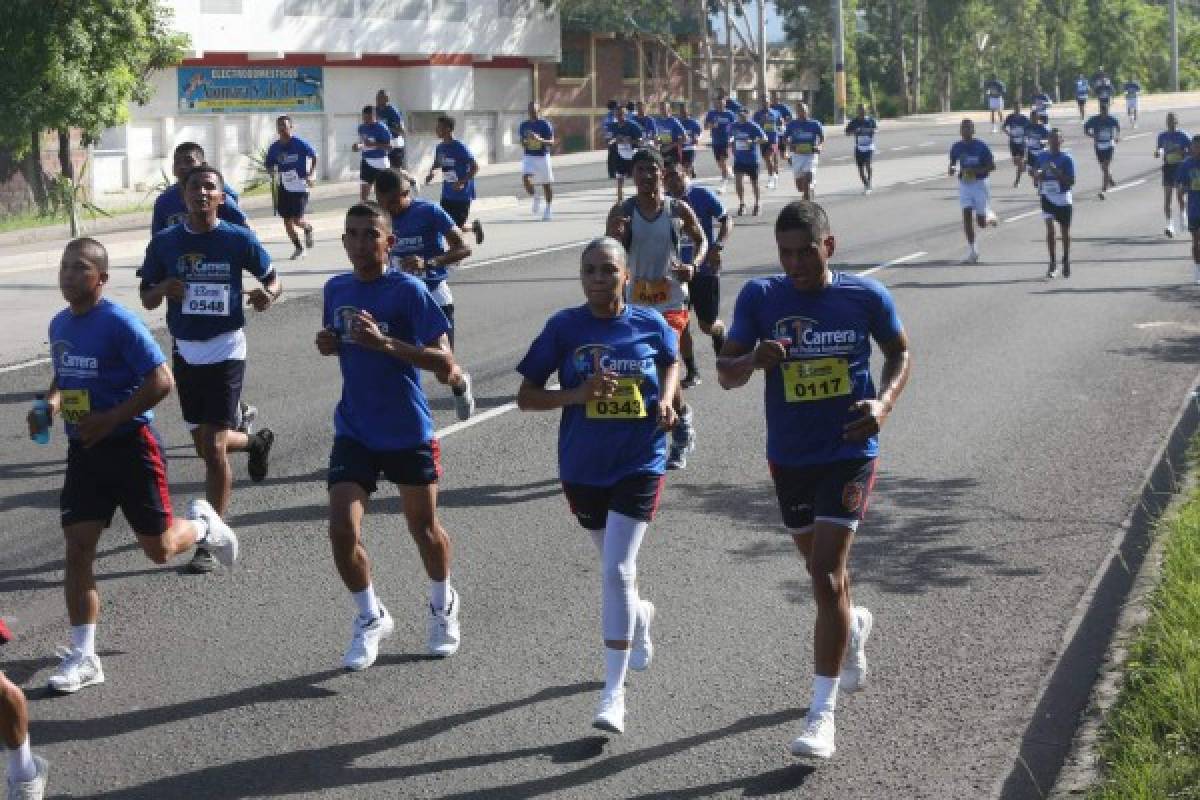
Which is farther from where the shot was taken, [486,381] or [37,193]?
[37,193]

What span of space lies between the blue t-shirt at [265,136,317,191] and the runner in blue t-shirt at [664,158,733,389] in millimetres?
11440

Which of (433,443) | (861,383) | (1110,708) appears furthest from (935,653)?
(433,443)

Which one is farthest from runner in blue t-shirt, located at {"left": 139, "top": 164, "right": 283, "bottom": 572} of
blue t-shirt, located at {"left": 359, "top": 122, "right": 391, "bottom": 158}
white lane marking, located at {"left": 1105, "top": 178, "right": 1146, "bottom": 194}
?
white lane marking, located at {"left": 1105, "top": 178, "right": 1146, "bottom": 194}

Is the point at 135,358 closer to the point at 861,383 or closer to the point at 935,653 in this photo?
the point at 861,383

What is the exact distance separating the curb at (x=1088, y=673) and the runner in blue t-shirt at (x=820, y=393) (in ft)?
2.49

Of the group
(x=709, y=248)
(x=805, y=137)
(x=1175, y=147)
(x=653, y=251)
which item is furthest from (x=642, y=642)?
(x=805, y=137)

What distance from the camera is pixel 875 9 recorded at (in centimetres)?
7694

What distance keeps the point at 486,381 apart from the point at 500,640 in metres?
7.11

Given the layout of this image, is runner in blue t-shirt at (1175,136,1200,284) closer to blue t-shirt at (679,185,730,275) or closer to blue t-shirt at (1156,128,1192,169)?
blue t-shirt at (1156,128,1192,169)

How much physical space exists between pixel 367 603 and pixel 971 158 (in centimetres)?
1790

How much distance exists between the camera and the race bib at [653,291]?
11336mm

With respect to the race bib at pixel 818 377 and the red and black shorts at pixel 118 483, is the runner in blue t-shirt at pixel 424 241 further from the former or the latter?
the race bib at pixel 818 377

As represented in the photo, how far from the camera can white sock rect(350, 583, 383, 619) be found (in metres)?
7.49

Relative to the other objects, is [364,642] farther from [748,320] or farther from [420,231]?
[420,231]
